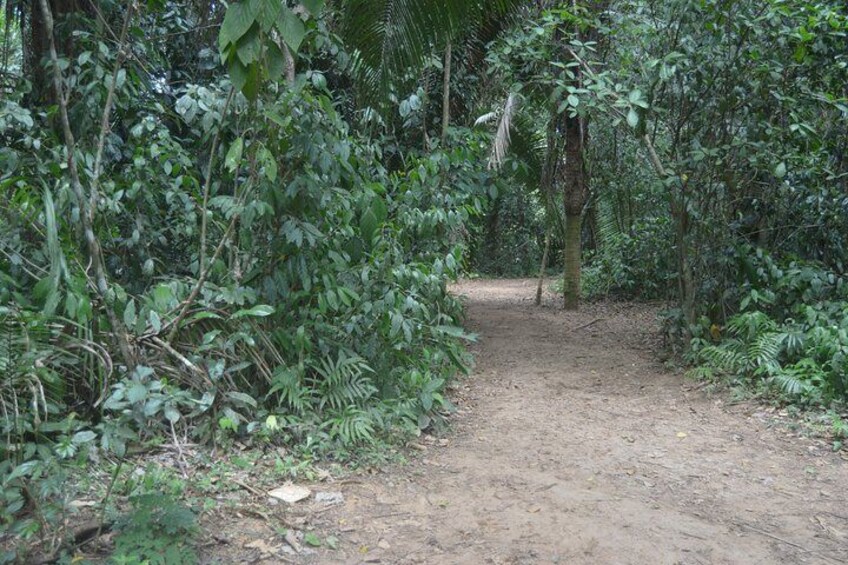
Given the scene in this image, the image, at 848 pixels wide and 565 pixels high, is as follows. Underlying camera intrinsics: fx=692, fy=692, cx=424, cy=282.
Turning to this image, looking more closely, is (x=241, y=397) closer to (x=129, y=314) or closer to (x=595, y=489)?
(x=129, y=314)

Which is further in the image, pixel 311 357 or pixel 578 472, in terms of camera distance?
pixel 311 357

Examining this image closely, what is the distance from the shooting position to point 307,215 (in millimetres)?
4699

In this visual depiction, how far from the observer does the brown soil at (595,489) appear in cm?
341

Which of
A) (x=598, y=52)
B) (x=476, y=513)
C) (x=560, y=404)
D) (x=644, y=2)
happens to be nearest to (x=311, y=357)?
(x=476, y=513)

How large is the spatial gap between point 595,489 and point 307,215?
2.56m

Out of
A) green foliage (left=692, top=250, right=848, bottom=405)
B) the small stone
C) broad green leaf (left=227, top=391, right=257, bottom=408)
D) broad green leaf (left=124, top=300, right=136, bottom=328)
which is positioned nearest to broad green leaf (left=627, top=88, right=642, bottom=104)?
green foliage (left=692, top=250, right=848, bottom=405)

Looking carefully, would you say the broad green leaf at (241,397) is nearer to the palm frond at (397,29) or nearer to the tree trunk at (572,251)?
the palm frond at (397,29)

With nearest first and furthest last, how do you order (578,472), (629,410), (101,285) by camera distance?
(101,285) → (578,472) → (629,410)

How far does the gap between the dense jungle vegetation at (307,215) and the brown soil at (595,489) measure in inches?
18.2

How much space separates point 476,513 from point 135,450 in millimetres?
1952

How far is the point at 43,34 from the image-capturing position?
5.41 meters

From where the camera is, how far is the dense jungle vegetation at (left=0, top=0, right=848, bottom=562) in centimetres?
356

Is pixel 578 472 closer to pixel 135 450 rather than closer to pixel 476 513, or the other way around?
pixel 476 513

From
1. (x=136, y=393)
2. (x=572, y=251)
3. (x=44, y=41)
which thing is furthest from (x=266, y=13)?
(x=572, y=251)
